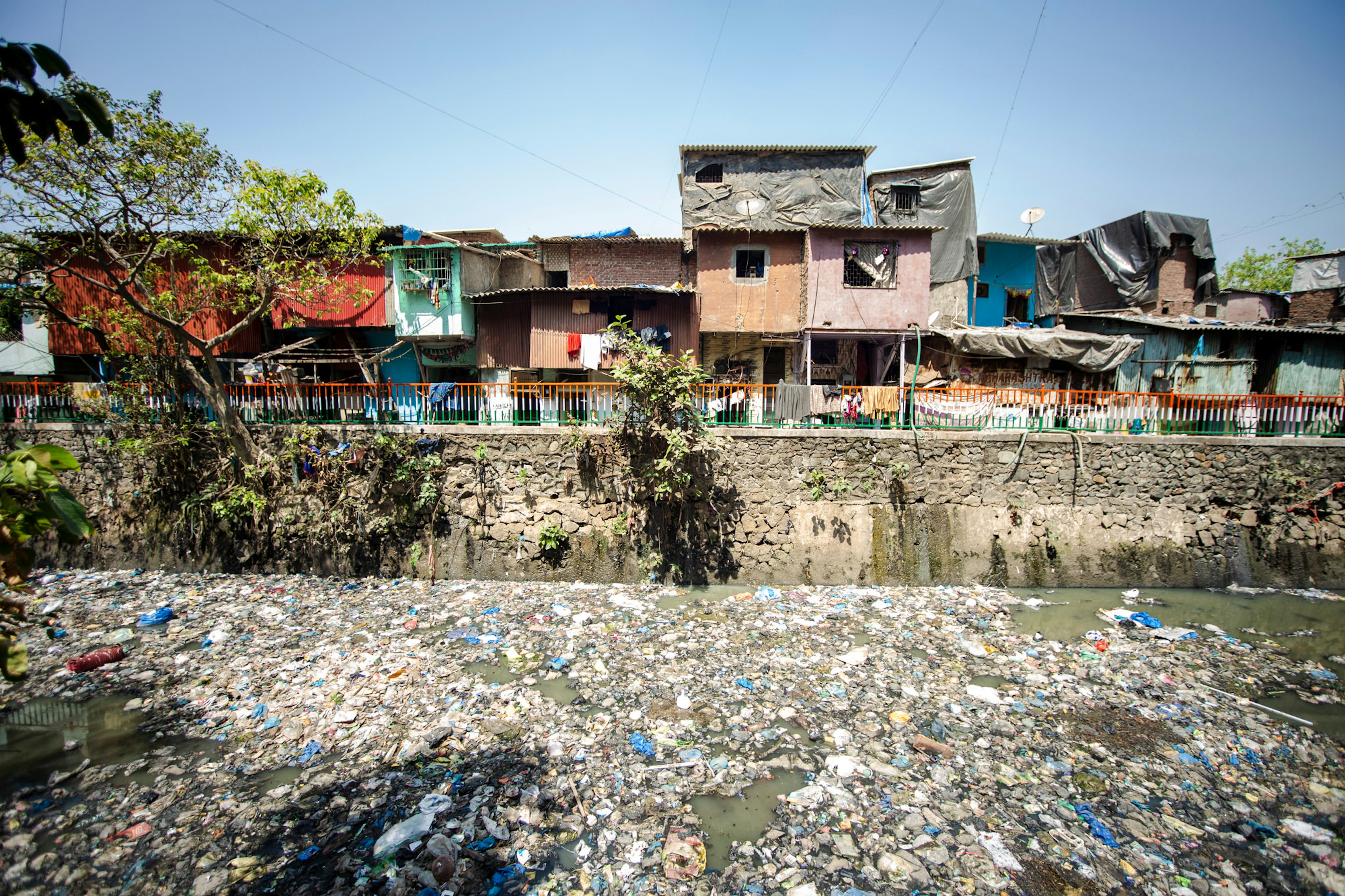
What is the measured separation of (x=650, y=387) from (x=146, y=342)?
1046cm

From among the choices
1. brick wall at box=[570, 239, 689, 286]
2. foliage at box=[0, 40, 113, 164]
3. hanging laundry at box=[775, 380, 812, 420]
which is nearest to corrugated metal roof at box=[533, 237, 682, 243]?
brick wall at box=[570, 239, 689, 286]

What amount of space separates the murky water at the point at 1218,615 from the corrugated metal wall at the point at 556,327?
11.1 meters

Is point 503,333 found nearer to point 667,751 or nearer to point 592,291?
point 592,291

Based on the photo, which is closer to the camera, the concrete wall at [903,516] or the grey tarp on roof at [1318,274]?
the concrete wall at [903,516]

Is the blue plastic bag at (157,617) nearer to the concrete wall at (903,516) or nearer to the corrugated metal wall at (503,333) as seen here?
the concrete wall at (903,516)

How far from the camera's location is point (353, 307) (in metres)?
16.3

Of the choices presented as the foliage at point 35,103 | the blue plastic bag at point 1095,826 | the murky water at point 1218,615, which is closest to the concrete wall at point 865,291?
the murky water at point 1218,615

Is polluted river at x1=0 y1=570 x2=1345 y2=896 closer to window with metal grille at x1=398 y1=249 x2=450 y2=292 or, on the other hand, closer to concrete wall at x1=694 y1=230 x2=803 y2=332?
concrete wall at x1=694 y1=230 x2=803 y2=332

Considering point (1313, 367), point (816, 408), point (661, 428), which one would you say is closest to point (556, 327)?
point (661, 428)

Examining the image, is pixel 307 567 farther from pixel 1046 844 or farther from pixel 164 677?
pixel 1046 844

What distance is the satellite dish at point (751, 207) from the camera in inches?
711

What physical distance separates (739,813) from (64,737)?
24.2 ft

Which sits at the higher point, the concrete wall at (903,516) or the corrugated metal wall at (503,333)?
the corrugated metal wall at (503,333)

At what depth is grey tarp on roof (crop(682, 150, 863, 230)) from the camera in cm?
1803
